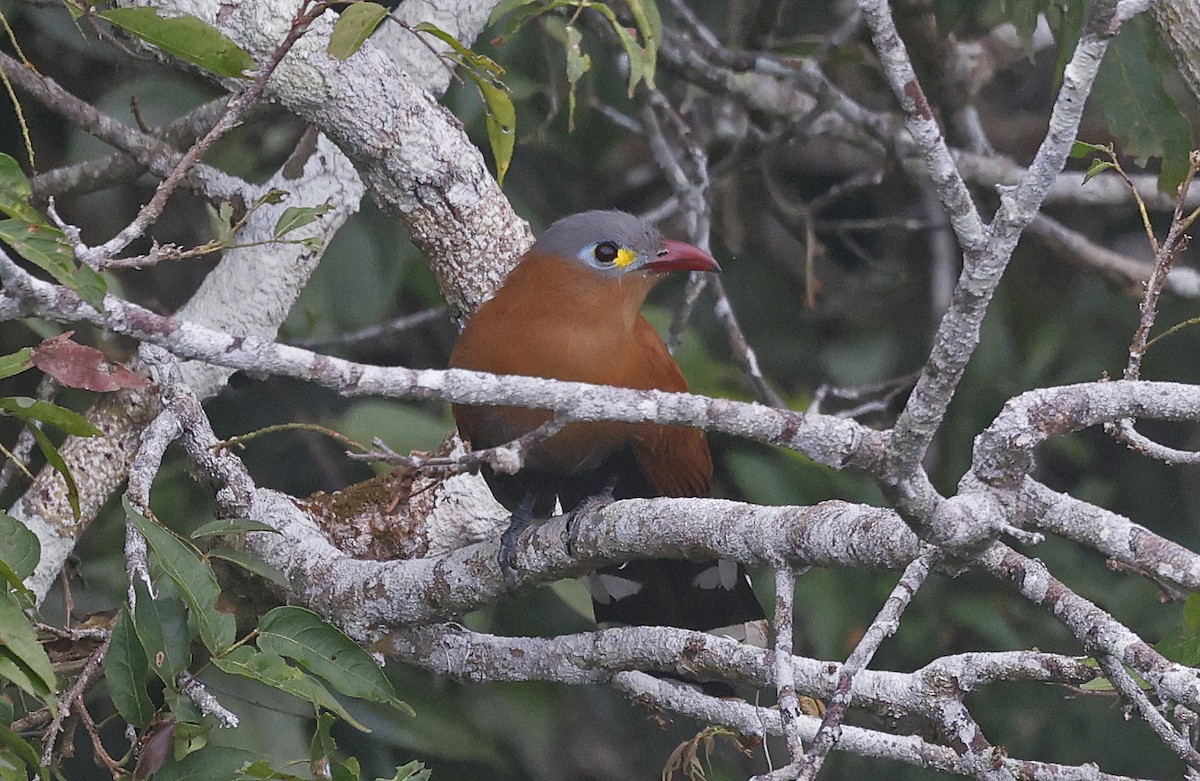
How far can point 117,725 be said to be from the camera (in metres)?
3.75

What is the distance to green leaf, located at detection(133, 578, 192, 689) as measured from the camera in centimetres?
203

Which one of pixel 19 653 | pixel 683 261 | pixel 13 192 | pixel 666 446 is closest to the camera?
pixel 19 653

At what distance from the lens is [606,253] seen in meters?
3.35

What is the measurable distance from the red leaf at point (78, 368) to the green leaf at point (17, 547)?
235mm

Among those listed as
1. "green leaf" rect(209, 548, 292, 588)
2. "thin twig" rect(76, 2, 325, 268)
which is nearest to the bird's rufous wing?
"green leaf" rect(209, 548, 292, 588)

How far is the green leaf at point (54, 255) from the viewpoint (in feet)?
5.55

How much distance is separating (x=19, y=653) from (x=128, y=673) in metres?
0.35

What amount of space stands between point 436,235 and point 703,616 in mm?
1200

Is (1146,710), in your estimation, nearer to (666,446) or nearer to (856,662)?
(856,662)

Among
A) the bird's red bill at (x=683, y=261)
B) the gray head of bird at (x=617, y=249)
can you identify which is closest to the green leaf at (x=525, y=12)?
the gray head of bird at (x=617, y=249)

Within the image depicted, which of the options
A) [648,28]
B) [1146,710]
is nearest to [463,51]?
[648,28]

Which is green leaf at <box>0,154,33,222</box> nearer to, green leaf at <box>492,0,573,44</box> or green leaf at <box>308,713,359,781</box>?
green leaf at <box>308,713,359,781</box>

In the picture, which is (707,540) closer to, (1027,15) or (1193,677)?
(1193,677)

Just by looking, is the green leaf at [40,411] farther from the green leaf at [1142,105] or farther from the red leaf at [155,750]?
the green leaf at [1142,105]
